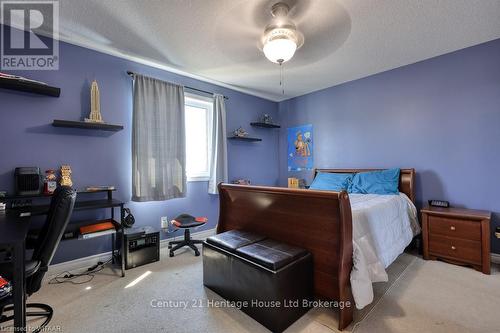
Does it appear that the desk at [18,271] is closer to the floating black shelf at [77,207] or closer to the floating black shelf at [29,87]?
the floating black shelf at [77,207]

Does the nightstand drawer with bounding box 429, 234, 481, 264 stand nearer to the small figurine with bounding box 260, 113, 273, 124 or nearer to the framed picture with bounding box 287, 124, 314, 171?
the framed picture with bounding box 287, 124, 314, 171

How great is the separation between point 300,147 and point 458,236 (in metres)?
2.56

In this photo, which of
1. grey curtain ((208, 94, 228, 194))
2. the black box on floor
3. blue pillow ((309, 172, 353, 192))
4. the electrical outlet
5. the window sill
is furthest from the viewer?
grey curtain ((208, 94, 228, 194))

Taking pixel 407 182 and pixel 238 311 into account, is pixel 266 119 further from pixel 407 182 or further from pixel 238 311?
pixel 238 311

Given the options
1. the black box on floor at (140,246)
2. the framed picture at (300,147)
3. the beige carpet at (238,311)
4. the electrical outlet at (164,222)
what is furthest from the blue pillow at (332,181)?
the black box on floor at (140,246)

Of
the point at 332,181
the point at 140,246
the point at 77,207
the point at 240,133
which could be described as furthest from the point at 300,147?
the point at 77,207

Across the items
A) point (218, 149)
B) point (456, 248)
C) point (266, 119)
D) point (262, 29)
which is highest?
point (262, 29)

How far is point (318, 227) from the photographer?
5.35 feet

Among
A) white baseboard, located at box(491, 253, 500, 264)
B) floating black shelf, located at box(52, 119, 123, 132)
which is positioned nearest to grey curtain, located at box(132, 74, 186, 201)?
floating black shelf, located at box(52, 119, 123, 132)

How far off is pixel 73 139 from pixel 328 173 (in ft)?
11.2

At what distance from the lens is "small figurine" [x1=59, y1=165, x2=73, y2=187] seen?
7.46ft

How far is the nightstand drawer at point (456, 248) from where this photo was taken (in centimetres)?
226

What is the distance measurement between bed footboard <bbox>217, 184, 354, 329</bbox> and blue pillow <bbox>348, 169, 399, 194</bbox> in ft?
5.52

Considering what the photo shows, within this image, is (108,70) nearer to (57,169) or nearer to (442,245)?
(57,169)
